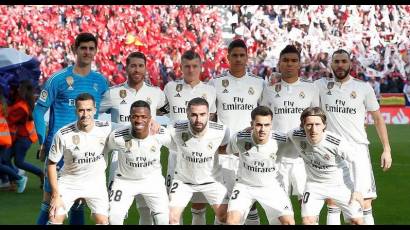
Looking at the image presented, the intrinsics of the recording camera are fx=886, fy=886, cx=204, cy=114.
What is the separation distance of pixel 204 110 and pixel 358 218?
5.79ft

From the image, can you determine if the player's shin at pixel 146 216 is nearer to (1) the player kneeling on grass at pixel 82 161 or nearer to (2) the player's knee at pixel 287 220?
(1) the player kneeling on grass at pixel 82 161

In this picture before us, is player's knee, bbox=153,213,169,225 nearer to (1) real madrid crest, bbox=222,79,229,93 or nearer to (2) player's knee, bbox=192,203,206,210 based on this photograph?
(2) player's knee, bbox=192,203,206,210

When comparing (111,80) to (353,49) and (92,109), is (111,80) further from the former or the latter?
(92,109)

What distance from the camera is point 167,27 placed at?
31.4 meters

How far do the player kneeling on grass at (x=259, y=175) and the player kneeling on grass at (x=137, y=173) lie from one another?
0.67m

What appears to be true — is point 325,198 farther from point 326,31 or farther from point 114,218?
point 326,31

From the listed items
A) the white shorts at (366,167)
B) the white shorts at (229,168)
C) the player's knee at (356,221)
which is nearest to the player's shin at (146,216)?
the white shorts at (229,168)

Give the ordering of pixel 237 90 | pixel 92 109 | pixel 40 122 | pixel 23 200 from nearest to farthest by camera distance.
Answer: pixel 92 109
pixel 40 122
pixel 237 90
pixel 23 200

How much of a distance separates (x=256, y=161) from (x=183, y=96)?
1.27 meters

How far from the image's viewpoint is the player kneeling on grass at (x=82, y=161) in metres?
7.97

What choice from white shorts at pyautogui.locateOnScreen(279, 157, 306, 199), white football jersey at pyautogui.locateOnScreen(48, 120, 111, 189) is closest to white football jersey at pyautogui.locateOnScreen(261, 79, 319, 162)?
white shorts at pyautogui.locateOnScreen(279, 157, 306, 199)

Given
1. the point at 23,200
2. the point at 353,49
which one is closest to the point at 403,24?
the point at 353,49

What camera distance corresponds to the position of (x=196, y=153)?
8.39 meters

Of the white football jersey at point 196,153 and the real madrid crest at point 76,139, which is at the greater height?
the real madrid crest at point 76,139
